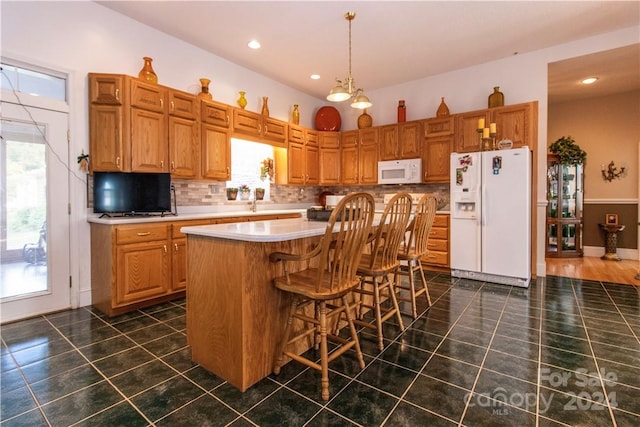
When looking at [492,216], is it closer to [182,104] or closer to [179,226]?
[179,226]

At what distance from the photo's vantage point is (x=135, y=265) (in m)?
2.97

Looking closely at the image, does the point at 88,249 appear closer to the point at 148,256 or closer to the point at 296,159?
the point at 148,256

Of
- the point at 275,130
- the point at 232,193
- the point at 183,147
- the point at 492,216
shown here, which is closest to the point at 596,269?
the point at 492,216

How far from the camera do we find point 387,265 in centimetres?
237

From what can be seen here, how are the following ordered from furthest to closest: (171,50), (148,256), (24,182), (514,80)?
(514,80)
(171,50)
(148,256)
(24,182)

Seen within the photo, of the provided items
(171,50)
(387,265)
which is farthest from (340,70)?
(387,265)

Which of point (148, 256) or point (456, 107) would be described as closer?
point (148, 256)

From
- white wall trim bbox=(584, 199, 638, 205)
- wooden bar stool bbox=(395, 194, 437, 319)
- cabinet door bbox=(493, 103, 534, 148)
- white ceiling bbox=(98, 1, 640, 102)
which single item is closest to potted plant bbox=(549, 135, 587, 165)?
white wall trim bbox=(584, 199, 638, 205)

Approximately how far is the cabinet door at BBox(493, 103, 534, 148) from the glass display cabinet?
7.46 ft

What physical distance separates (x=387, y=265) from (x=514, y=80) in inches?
148

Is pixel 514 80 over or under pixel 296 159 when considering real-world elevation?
over

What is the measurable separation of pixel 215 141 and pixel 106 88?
1.22 metres

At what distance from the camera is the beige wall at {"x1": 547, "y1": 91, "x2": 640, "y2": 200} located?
5445 millimetres

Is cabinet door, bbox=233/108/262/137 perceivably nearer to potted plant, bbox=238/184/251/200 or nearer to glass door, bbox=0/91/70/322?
potted plant, bbox=238/184/251/200
